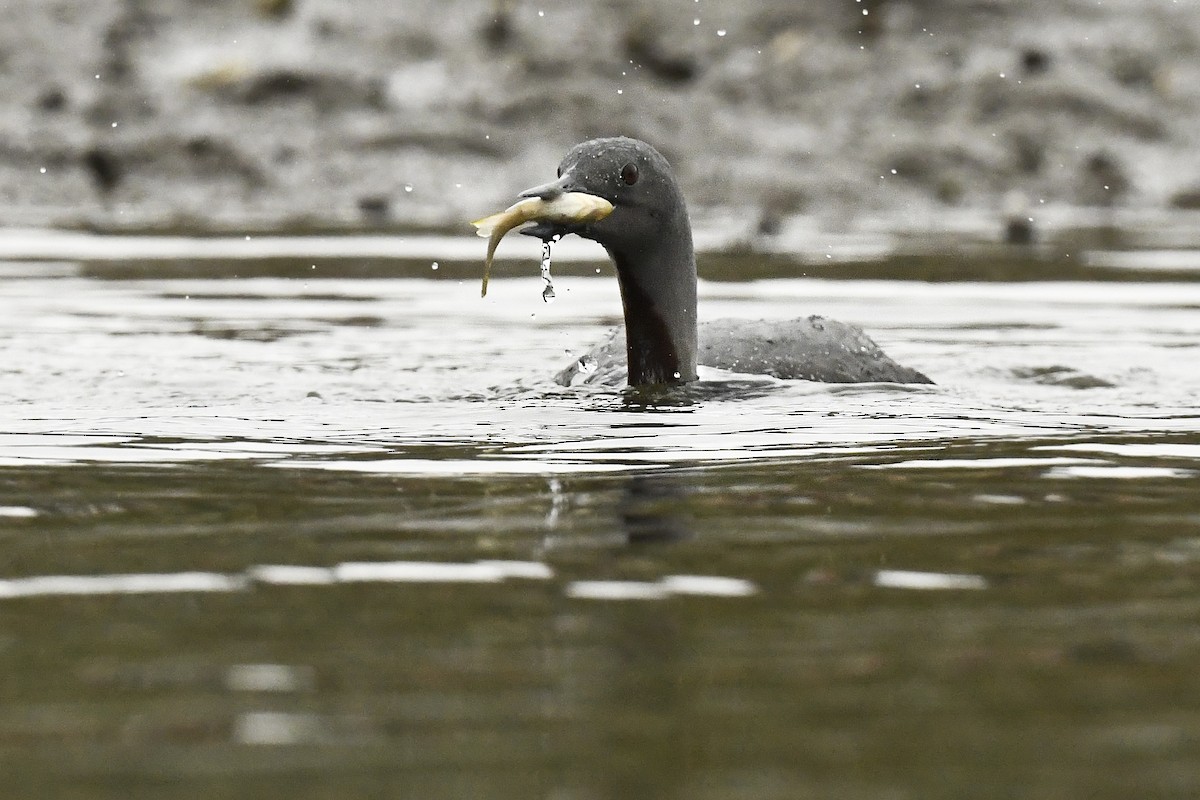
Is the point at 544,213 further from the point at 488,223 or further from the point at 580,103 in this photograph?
the point at 580,103

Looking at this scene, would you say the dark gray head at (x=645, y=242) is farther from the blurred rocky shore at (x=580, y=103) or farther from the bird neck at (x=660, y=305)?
the blurred rocky shore at (x=580, y=103)

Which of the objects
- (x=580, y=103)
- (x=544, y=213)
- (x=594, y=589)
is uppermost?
(x=580, y=103)

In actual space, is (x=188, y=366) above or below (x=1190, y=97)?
below

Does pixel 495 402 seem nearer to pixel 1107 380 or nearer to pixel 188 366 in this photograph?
pixel 188 366

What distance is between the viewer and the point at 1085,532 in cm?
484

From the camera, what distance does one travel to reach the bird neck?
788 centimetres

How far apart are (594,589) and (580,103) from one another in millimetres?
15280

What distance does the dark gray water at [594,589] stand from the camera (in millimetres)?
3066

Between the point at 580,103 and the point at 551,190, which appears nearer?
the point at 551,190

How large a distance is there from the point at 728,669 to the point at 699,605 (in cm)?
48

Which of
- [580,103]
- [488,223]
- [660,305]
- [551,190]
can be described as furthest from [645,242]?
[580,103]

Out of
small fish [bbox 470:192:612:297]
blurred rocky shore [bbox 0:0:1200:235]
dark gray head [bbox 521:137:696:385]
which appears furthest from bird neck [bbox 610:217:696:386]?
blurred rocky shore [bbox 0:0:1200:235]

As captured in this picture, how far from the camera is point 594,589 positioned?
13.6 ft

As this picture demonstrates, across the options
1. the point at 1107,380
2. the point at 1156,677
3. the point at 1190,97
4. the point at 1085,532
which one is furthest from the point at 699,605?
the point at 1190,97
